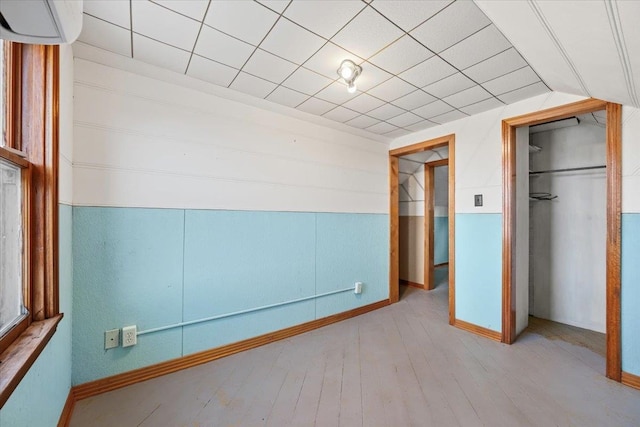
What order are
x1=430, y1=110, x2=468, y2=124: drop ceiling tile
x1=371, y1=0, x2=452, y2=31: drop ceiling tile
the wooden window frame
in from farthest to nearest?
1. x1=430, y1=110, x2=468, y2=124: drop ceiling tile
2. x1=371, y1=0, x2=452, y2=31: drop ceiling tile
3. the wooden window frame

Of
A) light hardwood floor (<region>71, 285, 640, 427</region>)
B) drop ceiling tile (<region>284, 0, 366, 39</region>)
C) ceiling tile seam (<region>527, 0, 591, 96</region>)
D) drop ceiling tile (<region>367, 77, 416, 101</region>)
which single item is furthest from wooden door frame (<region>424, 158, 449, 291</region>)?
drop ceiling tile (<region>284, 0, 366, 39</region>)

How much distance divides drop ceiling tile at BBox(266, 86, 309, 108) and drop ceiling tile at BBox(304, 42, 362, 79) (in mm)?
393

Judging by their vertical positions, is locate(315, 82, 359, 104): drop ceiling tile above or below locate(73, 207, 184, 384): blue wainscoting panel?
above

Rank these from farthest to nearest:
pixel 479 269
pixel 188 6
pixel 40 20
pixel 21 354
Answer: pixel 479 269 < pixel 188 6 < pixel 21 354 < pixel 40 20

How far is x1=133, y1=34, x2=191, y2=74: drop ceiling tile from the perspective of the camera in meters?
1.64

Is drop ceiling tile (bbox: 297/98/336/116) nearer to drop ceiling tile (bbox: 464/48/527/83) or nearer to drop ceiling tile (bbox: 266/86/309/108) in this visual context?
drop ceiling tile (bbox: 266/86/309/108)

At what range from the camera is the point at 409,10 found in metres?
1.38

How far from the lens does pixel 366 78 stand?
2.05 m

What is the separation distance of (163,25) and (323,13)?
0.92m

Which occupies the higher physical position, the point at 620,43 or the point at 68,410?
the point at 620,43

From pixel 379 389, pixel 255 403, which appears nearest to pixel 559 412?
pixel 379 389

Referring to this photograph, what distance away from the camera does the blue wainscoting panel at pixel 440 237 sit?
5527mm

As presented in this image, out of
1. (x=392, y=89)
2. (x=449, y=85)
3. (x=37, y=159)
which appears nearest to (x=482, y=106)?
(x=449, y=85)

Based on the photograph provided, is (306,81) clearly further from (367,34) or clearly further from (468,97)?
(468,97)
